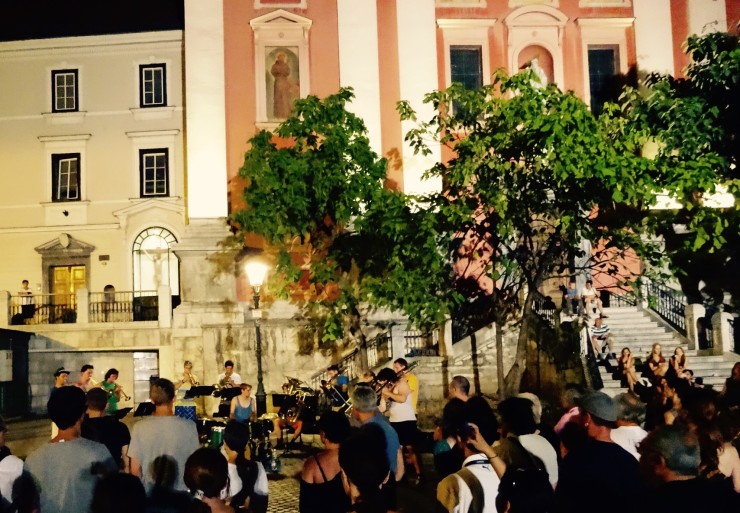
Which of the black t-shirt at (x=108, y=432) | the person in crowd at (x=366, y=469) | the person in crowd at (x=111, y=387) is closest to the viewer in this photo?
the person in crowd at (x=366, y=469)

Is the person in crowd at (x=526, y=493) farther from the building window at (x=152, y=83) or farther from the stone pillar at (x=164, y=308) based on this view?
the building window at (x=152, y=83)

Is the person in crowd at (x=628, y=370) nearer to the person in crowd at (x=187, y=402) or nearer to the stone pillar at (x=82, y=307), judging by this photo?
the person in crowd at (x=187, y=402)

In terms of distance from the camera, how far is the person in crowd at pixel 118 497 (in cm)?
420

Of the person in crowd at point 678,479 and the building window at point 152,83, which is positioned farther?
the building window at point 152,83

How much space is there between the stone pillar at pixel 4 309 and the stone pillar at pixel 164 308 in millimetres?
5061

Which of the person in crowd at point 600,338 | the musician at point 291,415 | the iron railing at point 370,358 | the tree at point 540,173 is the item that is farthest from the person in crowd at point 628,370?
the musician at point 291,415

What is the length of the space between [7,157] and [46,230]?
2.88 m

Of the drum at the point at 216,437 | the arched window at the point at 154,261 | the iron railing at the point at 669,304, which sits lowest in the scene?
the drum at the point at 216,437

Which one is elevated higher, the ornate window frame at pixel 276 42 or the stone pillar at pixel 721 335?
the ornate window frame at pixel 276 42

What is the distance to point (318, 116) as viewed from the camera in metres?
20.3

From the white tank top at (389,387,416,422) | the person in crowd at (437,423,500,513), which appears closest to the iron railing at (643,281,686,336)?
the white tank top at (389,387,416,422)

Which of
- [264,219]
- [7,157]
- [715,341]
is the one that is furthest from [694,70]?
[7,157]

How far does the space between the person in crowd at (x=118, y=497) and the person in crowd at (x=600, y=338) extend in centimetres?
1656

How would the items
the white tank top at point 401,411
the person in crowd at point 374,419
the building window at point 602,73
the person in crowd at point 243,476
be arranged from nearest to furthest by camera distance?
the person in crowd at point 243,476, the person in crowd at point 374,419, the white tank top at point 401,411, the building window at point 602,73
